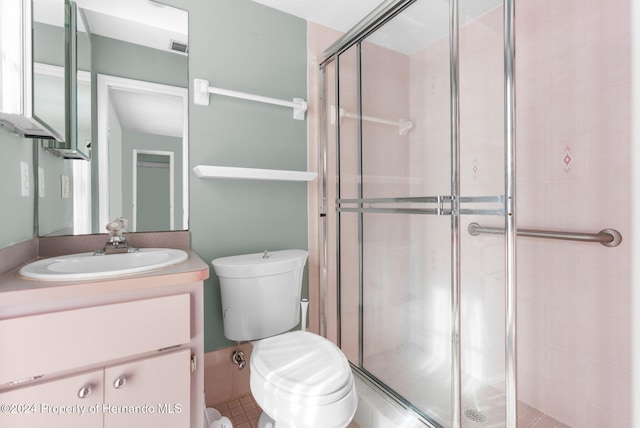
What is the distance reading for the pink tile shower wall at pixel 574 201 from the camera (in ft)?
4.21

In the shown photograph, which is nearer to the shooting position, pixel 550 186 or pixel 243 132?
pixel 550 186

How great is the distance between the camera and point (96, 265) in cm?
117

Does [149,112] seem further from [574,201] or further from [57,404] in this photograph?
[574,201]

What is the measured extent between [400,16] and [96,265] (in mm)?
1635

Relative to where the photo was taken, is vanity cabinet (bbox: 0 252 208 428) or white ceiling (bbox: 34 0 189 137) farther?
white ceiling (bbox: 34 0 189 137)

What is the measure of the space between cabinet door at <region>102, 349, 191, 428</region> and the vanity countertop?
0.75ft

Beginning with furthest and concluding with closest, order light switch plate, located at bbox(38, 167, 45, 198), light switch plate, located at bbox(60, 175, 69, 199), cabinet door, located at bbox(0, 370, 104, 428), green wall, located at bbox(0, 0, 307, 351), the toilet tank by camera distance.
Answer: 1. green wall, located at bbox(0, 0, 307, 351)
2. the toilet tank
3. light switch plate, located at bbox(60, 175, 69, 199)
4. light switch plate, located at bbox(38, 167, 45, 198)
5. cabinet door, located at bbox(0, 370, 104, 428)

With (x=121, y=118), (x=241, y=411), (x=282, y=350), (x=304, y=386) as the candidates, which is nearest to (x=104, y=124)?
(x=121, y=118)

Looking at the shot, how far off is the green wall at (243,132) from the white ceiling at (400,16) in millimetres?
113

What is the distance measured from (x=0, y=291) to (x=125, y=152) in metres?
0.84

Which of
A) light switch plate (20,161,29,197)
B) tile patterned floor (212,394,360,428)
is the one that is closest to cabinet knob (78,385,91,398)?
light switch plate (20,161,29,197)

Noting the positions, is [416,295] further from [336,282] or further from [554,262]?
[554,262]

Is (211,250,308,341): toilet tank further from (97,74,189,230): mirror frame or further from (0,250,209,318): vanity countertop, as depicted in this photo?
(97,74,189,230): mirror frame

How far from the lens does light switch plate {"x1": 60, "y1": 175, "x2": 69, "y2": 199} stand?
130 cm
